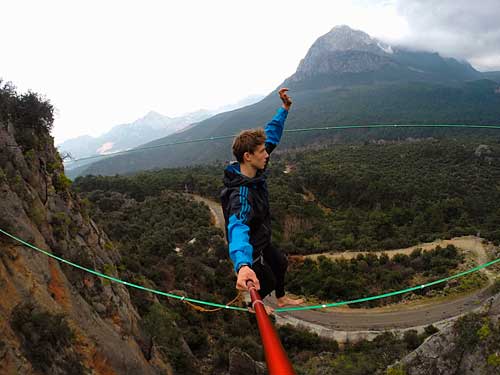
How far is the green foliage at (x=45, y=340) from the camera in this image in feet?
17.5

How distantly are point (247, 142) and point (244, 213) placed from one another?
2.49 ft

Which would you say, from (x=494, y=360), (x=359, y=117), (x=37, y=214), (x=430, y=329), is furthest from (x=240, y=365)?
(x=359, y=117)

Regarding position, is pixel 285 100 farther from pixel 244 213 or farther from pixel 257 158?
pixel 244 213

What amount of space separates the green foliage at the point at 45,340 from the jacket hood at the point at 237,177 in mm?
4605

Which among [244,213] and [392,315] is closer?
[244,213]

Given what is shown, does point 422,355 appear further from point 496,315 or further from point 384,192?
point 384,192

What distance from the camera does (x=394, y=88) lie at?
17838 cm

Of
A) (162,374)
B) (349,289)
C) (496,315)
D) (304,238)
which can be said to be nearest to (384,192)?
(304,238)

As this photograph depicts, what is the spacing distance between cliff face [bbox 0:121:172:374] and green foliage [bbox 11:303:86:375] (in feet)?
0.05

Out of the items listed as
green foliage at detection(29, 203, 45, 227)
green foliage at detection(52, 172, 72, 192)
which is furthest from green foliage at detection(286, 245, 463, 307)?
green foliage at detection(29, 203, 45, 227)

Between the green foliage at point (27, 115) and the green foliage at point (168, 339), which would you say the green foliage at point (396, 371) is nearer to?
the green foliage at point (168, 339)

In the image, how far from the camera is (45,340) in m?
5.61

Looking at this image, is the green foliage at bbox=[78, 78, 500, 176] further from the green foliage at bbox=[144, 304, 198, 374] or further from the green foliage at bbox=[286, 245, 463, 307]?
the green foliage at bbox=[144, 304, 198, 374]

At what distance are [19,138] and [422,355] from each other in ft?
46.2
